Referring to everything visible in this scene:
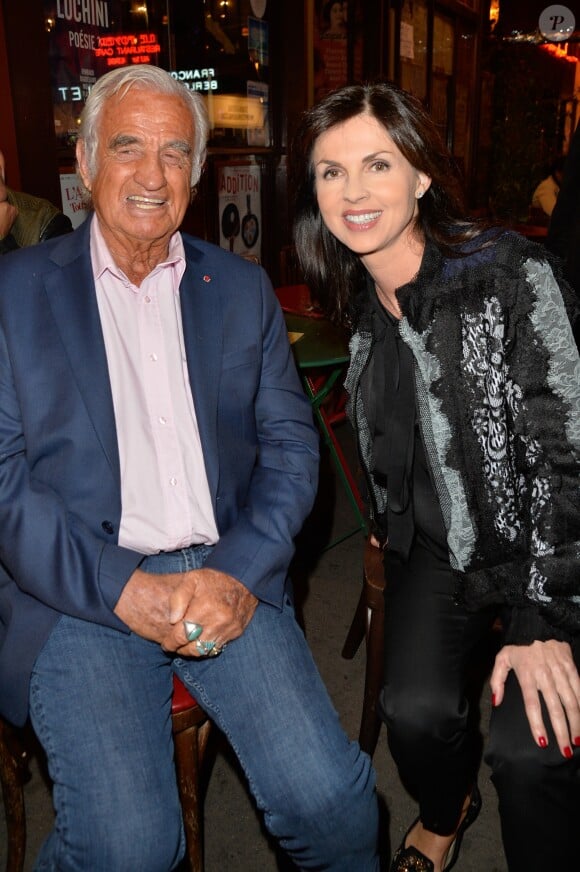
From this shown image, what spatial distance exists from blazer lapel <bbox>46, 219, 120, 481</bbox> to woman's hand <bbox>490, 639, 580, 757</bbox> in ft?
3.22

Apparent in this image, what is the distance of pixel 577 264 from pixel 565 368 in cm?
53

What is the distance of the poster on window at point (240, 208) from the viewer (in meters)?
5.95

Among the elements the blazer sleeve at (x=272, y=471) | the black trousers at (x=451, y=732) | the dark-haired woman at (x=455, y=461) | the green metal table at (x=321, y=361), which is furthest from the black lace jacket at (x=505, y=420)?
the green metal table at (x=321, y=361)

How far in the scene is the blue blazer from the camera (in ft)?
5.52

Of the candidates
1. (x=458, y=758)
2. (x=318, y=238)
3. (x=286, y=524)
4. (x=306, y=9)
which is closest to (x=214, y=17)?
(x=306, y=9)

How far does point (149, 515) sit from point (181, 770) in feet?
2.05

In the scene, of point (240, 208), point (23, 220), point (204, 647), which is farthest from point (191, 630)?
point (240, 208)

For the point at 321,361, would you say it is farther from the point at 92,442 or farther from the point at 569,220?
the point at 92,442

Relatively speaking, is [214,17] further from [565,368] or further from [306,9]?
[565,368]

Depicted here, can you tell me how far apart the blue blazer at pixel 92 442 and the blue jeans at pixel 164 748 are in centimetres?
10

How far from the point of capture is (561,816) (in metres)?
1.57

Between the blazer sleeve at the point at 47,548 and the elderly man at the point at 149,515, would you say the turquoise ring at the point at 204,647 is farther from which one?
the blazer sleeve at the point at 47,548

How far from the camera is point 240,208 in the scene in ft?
20.3

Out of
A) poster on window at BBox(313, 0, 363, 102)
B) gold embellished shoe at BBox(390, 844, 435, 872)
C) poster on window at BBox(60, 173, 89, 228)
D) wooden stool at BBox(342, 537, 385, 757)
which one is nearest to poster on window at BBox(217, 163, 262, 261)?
poster on window at BBox(313, 0, 363, 102)
